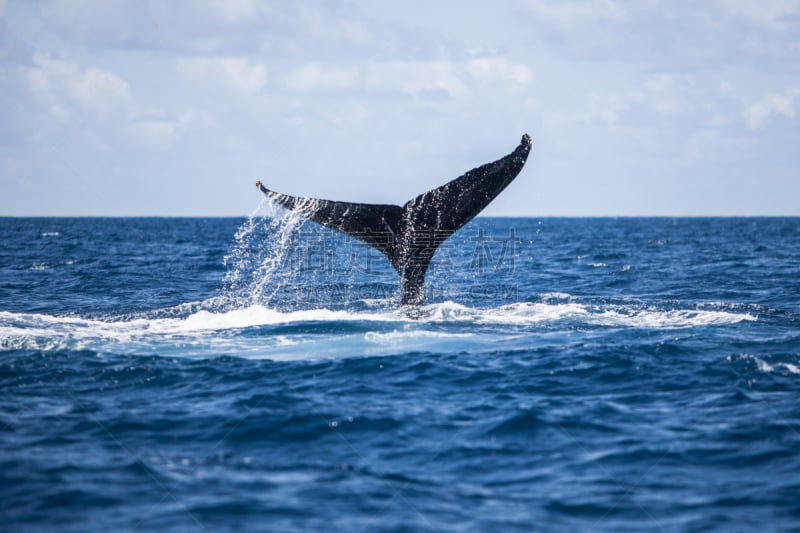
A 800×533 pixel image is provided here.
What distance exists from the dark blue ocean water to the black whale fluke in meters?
0.77

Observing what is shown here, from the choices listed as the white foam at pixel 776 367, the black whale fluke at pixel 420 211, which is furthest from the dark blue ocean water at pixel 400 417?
the black whale fluke at pixel 420 211

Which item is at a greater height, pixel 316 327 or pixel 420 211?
pixel 420 211

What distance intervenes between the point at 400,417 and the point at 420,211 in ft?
14.7

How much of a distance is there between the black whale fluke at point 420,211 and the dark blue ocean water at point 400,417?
2.53 ft

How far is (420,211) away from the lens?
518 inches

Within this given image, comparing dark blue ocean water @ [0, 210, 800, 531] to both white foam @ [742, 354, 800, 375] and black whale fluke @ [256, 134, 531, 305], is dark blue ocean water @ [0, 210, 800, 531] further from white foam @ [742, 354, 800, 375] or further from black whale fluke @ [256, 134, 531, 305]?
black whale fluke @ [256, 134, 531, 305]

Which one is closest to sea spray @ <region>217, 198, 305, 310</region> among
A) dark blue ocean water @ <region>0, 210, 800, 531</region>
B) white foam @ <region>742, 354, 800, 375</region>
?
dark blue ocean water @ <region>0, 210, 800, 531</region>

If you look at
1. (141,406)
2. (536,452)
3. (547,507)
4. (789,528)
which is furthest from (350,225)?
(789,528)

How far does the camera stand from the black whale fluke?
1258cm

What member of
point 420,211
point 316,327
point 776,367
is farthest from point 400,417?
point 776,367

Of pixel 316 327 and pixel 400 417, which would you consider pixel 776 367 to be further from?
pixel 316 327

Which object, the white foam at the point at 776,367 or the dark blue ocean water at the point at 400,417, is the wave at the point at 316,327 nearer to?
the dark blue ocean water at the point at 400,417

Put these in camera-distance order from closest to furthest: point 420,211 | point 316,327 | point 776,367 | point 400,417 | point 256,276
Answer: point 400,417
point 776,367
point 420,211
point 316,327
point 256,276

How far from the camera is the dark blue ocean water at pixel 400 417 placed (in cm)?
723
